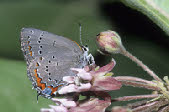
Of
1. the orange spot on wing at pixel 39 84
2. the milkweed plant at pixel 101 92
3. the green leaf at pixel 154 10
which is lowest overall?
the orange spot on wing at pixel 39 84

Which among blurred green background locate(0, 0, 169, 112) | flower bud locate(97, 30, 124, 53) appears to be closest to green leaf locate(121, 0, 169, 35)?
flower bud locate(97, 30, 124, 53)

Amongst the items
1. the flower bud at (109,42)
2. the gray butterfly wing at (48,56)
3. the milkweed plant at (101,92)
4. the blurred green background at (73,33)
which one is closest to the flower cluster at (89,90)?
the milkweed plant at (101,92)

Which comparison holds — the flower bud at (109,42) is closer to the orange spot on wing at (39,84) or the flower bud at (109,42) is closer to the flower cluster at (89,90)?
the flower cluster at (89,90)

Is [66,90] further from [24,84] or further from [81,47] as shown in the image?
[24,84]

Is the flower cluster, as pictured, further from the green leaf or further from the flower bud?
the green leaf

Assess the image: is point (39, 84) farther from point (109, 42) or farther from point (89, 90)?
point (109, 42)

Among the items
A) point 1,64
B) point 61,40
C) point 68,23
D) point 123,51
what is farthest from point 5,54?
point 123,51
